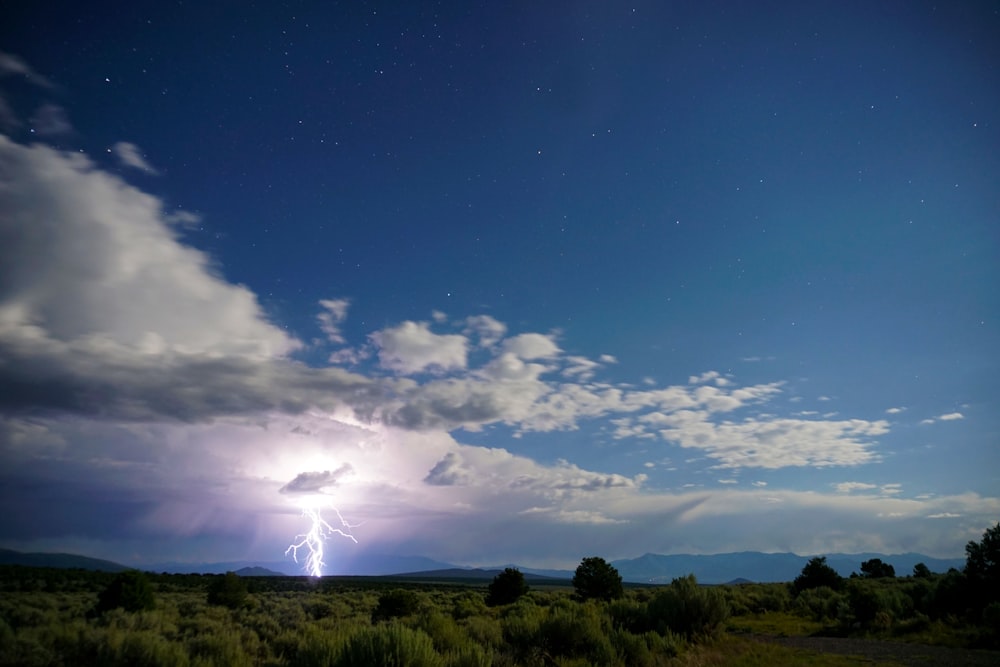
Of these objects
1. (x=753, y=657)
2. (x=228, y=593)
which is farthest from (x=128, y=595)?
(x=753, y=657)

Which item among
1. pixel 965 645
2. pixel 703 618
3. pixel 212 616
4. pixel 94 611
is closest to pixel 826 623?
pixel 965 645

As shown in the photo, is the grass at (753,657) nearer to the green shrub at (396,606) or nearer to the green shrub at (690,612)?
the green shrub at (690,612)

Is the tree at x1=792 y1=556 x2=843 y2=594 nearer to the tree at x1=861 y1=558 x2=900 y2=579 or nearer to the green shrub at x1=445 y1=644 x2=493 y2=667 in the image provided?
the tree at x1=861 y1=558 x2=900 y2=579

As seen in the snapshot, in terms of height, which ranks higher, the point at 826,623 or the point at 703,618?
the point at 703,618

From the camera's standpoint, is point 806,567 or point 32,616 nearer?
point 32,616

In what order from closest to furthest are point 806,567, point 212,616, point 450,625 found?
point 450,625 → point 212,616 → point 806,567

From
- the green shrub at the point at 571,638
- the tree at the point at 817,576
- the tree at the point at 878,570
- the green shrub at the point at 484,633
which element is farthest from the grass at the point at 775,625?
the tree at the point at 878,570

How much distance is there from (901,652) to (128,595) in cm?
2648

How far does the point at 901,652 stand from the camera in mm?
16359

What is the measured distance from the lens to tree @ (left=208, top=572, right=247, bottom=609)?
2684 cm

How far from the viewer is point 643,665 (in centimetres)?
1285

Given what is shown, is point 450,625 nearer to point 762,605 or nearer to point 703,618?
point 703,618

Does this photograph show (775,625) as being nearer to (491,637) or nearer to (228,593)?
(491,637)

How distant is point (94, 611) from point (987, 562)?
34.7 metres
